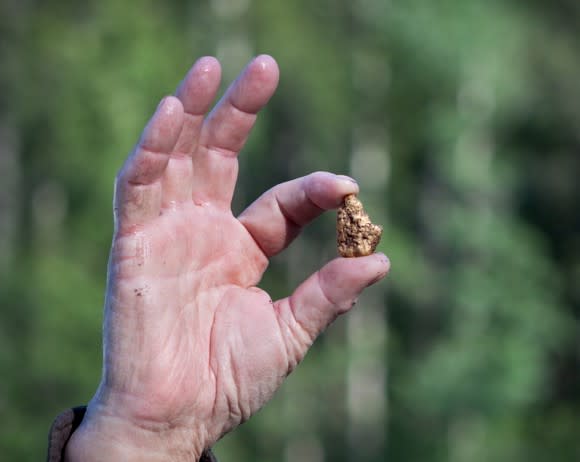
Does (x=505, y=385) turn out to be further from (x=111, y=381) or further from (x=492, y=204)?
(x=111, y=381)

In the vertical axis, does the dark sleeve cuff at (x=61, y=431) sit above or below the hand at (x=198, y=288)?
below

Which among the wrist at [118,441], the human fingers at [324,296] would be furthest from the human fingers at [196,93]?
the wrist at [118,441]

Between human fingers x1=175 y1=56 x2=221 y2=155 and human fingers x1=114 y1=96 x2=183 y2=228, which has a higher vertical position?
human fingers x1=175 y1=56 x2=221 y2=155

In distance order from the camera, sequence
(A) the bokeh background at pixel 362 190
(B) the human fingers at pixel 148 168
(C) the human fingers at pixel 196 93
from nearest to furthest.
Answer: (B) the human fingers at pixel 148 168
(C) the human fingers at pixel 196 93
(A) the bokeh background at pixel 362 190

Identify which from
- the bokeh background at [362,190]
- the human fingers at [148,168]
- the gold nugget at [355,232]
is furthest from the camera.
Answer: the bokeh background at [362,190]

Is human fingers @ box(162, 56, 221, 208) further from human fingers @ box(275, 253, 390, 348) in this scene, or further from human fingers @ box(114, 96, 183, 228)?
human fingers @ box(275, 253, 390, 348)

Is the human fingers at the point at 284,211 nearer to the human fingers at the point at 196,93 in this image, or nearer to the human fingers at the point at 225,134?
the human fingers at the point at 225,134

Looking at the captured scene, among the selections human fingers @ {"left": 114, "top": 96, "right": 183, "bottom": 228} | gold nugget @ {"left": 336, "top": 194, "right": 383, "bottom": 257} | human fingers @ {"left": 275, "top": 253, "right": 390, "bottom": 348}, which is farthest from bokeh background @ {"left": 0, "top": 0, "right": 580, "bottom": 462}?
human fingers @ {"left": 114, "top": 96, "right": 183, "bottom": 228}

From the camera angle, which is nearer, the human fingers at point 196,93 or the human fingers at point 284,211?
the human fingers at point 196,93
